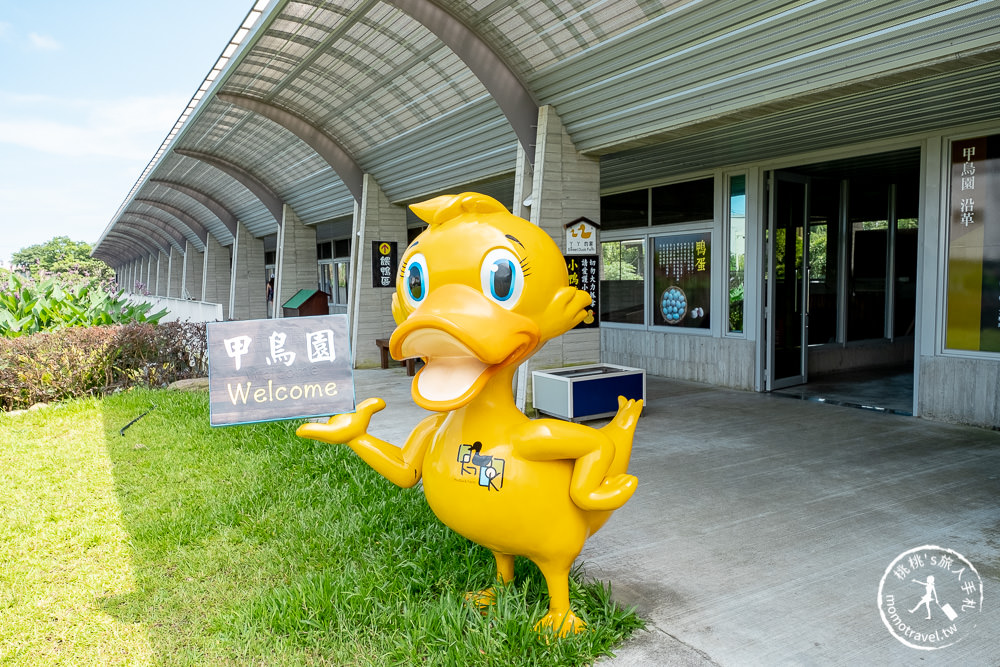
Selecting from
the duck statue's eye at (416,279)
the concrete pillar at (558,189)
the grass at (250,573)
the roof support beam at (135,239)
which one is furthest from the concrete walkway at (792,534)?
the roof support beam at (135,239)

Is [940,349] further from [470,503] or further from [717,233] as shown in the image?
[470,503]

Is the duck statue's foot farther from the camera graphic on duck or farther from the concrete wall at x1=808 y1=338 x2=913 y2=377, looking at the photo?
the concrete wall at x1=808 y1=338 x2=913 y2=377

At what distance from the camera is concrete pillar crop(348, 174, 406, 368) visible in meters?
13.9

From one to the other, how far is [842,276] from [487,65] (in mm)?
7151

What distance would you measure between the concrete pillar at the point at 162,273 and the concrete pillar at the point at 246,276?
1555cm

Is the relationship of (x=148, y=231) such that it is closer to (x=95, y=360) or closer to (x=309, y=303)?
(x=309, y=303)

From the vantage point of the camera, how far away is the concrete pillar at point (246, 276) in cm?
2330

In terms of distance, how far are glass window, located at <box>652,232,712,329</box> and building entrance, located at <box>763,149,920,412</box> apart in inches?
43.5

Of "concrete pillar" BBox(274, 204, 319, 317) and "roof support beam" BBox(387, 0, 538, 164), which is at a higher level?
"roof support beam" BBox(387, 0, 538, 164)

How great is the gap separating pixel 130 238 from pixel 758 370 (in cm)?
3771

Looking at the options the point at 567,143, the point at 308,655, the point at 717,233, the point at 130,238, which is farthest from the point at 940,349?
the point at 130,238

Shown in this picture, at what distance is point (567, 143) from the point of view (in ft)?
28.6

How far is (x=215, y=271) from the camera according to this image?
2792 centimetres

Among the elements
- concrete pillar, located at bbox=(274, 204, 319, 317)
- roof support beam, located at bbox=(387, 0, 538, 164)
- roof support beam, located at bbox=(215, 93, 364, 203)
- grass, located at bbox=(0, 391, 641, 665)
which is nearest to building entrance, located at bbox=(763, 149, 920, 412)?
roof support beam, located at bbox=(387, 0, 538, 164)
